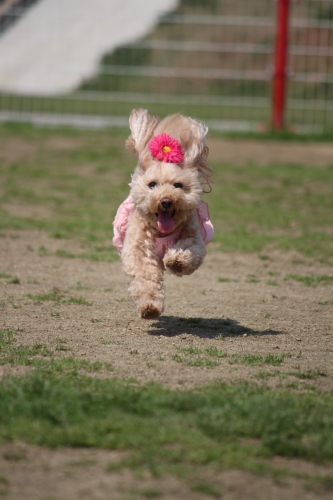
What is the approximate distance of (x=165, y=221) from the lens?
13.8 feet

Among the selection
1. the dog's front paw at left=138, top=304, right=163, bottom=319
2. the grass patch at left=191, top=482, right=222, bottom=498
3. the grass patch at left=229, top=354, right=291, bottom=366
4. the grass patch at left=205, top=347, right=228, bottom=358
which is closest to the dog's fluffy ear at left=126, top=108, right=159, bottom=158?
the dog's front paw at left=138, top=304, right=163, bottom=319

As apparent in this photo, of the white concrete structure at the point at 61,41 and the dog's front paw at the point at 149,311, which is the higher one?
the white concrete structure at the point at 61,41

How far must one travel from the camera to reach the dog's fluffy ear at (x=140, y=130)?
4.38 meters

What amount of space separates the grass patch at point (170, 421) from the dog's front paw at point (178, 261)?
36.3 inches

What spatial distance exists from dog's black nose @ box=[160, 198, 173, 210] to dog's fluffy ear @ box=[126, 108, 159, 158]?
1.35 feet

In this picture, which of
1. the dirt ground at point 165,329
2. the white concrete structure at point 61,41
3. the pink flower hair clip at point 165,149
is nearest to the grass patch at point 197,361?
the dirt ground at point 165,329

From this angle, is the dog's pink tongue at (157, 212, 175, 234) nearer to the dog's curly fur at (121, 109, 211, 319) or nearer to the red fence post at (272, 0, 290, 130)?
the dog's curly fur at (121, 109, 211, 319)

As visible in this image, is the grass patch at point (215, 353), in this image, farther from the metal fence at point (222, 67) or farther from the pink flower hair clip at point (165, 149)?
the metal fence at point (222, 67)

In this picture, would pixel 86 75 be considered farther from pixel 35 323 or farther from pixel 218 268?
pixel 35 323

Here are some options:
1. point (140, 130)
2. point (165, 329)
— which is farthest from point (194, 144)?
point (165, 329)

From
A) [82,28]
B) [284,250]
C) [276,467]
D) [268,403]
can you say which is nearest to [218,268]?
[284,250]

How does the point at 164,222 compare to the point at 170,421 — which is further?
the point at 164,222

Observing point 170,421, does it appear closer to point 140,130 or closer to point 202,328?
point 202,328

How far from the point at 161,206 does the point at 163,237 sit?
1.04 ft
